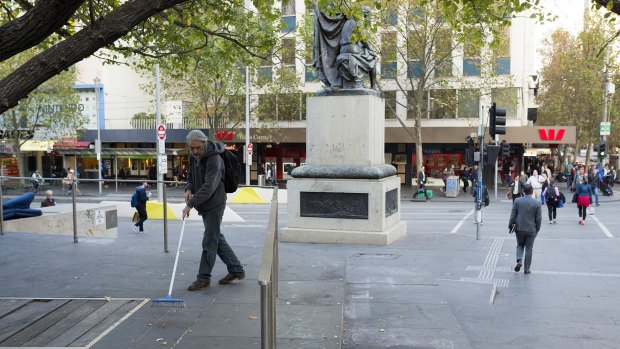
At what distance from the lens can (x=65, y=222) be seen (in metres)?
13.0

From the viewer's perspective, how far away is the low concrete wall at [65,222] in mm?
12539

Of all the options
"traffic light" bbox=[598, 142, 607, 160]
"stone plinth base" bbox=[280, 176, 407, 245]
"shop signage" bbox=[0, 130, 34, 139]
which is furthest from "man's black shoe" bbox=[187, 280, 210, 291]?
"shop signage" bbox=[0, 130, 34, 139]

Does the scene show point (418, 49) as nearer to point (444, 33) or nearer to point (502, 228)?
point (444, 33)

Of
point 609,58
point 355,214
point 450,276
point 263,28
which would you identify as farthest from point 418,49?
point 450,276

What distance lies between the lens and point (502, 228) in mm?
17219

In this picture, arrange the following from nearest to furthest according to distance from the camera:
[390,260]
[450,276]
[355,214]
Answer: [450,276]
[390,260]
[355,214]

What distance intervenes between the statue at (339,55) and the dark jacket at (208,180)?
18.4 ft

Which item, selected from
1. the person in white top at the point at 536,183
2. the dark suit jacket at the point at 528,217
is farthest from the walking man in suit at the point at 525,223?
the person in white top at the point at 536,183

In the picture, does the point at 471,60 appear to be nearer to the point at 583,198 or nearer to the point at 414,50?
the point at 414,50

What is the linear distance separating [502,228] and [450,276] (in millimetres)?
8833

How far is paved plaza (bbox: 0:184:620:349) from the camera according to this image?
529 cm

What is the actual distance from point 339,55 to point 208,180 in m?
6.15

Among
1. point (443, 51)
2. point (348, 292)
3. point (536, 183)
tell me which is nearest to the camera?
point (348, 292)

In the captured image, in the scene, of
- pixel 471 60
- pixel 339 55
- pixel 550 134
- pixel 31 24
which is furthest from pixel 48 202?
pixel 550 134
